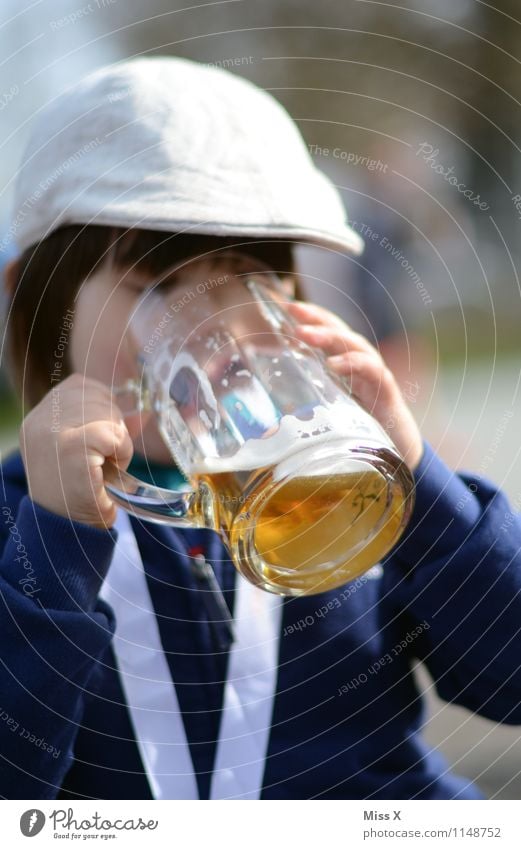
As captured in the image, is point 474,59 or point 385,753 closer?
point 385,753

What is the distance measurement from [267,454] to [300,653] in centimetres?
15

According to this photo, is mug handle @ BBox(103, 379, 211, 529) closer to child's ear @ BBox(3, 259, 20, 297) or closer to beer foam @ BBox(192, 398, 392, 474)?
beer foam @ BBox(192, 398, 392, 474)

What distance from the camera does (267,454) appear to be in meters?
0.32

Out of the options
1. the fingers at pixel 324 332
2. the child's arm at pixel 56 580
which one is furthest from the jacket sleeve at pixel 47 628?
the fingers at pixel 324 332

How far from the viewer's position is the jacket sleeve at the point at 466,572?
39cm

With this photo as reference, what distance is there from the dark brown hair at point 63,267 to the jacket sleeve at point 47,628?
117mm

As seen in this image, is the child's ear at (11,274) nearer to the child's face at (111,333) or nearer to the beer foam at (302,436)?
the child's face at (111,333)

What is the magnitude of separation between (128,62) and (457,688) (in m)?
0.32

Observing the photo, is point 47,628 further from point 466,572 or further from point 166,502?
point 466,572

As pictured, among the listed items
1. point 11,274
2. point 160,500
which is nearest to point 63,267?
point 11,274

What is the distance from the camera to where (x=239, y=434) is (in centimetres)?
34

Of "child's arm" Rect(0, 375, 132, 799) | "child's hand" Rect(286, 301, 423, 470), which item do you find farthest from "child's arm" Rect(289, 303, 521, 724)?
"child's arm" Rect(0, 375, 132, 799)
